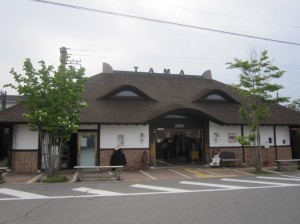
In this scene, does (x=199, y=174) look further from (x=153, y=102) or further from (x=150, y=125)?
(x=153, y=102)

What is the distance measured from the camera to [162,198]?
9773 millimetres

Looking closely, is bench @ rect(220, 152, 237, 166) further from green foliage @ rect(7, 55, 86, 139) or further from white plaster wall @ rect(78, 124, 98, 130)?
green foliage @ rect(7, 55, 86, 139)

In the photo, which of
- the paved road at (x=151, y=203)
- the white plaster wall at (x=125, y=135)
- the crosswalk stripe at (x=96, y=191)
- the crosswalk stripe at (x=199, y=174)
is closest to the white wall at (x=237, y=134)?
the crosswalk stripe at (x=199, y=174)

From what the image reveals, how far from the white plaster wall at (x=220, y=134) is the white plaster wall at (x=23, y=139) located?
1070 cm

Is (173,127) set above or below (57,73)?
below

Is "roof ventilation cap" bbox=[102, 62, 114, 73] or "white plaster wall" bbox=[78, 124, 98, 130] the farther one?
"roof ventilation cap" bbox=[102, 62, 114, 73]

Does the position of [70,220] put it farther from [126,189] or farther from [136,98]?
[136,98]

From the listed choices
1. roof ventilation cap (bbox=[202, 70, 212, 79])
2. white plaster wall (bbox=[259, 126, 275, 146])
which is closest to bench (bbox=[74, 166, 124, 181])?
white plaster wall (bbox=[259, 126, 275, 146])

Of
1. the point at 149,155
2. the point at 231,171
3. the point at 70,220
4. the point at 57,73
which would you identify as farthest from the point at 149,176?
the point at 70,220

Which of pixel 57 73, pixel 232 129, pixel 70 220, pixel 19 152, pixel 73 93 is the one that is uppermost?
pixel 57 73

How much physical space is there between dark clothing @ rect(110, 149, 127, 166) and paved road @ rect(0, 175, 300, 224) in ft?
13.6

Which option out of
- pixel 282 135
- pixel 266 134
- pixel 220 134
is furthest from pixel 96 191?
pixel 282 135

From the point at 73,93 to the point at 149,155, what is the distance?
6.98 metres

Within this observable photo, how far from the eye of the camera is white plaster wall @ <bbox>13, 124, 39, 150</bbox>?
678 inches
